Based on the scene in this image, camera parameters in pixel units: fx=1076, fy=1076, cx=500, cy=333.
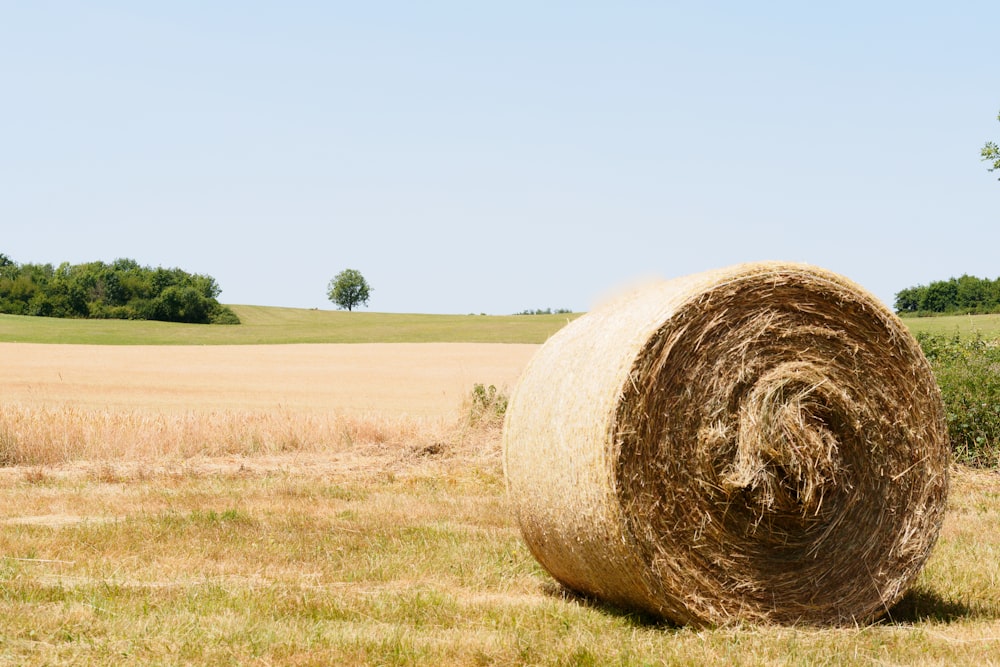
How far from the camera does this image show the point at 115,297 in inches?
3036

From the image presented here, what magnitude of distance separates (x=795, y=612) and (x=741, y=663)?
1165mm

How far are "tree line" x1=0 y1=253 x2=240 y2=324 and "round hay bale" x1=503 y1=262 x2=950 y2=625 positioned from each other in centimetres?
7159

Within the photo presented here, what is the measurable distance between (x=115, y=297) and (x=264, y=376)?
4623 centimetres

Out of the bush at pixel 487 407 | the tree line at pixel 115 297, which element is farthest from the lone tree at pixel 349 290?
the bush at pixel 487 407

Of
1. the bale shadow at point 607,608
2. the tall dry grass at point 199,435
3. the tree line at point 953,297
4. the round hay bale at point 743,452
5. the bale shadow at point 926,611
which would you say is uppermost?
the tree line at point 953,297

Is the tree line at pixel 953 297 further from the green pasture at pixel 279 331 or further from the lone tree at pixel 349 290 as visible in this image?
the lone tree at pixel 349 290

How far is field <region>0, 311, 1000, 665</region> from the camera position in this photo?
5750mm

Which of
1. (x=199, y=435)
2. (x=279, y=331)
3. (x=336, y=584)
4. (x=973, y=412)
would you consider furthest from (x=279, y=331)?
(x=336, y=584)

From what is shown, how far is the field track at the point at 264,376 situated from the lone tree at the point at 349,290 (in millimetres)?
83854

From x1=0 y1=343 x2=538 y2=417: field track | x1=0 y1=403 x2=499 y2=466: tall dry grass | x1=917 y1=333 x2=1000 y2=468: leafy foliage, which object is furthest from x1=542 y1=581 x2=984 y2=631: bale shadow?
x1=0 y1=343 x2=538 y2=417: field track

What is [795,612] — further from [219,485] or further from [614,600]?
[219,485]

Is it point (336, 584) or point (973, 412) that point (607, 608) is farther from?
point (973, 412)

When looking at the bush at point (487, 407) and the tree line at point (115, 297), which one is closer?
the bush at point (487, 407)

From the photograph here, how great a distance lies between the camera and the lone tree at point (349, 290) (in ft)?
440
